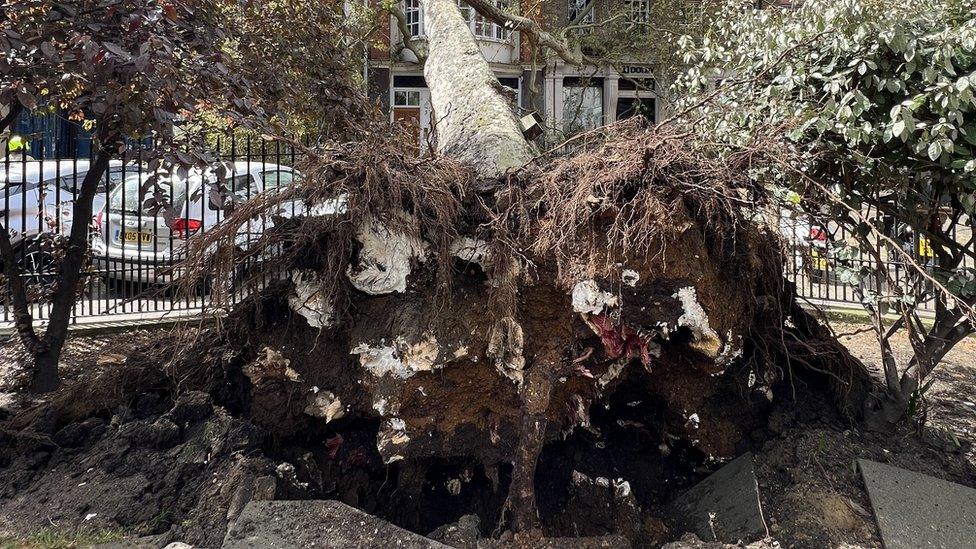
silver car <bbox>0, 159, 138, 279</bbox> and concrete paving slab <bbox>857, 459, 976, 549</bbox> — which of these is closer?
concrete paving slab <bbox>857, 459, 976, 549</bbox>

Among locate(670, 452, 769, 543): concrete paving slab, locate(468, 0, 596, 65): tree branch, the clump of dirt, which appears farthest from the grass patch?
locate(468, 0, 596, 65): tree branch

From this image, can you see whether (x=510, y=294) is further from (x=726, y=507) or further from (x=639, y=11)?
(x=639, y=11)

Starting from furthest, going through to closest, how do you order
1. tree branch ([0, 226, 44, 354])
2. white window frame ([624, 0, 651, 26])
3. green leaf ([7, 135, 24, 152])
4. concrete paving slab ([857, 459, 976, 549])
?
white window frame ([624, 0, 651, 26])
tree branch ([0, 226, 44, 354])
green leaf ([7, 135, 24, 152])
concrete paving slab ([857, 459, 976, 549])

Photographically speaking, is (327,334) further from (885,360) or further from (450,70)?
(885,360)

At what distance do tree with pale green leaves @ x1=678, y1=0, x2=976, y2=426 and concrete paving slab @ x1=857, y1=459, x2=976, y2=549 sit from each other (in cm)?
58

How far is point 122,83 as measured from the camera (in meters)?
3.09

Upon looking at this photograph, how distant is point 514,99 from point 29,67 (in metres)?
3.06

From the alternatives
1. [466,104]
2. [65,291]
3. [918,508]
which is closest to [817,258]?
[918,508]

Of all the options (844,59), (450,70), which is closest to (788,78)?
(844,59)

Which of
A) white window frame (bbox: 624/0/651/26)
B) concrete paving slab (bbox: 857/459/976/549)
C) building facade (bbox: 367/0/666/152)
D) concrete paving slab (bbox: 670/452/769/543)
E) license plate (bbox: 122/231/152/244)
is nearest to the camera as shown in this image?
concrete paving slab (bbox: 857/459/976/549)

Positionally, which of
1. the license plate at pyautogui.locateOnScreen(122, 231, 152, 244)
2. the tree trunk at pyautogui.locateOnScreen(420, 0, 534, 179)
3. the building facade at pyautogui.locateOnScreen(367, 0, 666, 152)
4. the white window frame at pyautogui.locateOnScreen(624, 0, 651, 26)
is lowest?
the license plate at pyautogui.locateOnScreen(122, 231, 152, 244)

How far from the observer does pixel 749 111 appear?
3773mm

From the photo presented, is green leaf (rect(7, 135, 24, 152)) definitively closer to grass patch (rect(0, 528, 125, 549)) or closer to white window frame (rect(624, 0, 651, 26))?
grass patch (rect(0, 528, 125, 549))

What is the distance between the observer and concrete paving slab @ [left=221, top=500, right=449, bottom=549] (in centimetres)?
294
